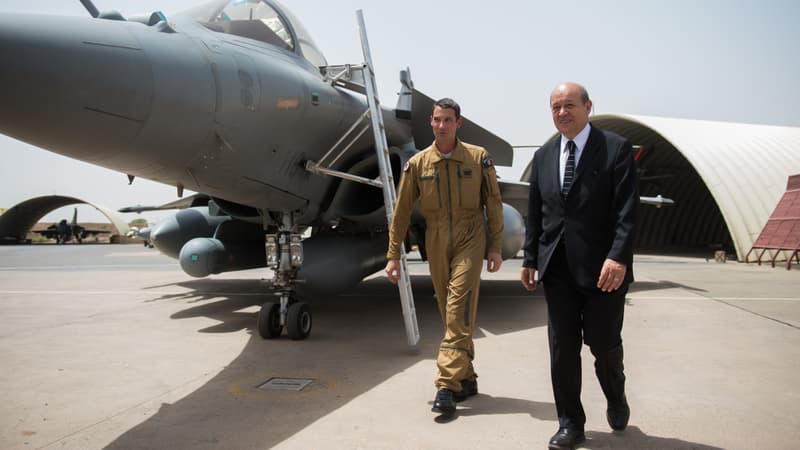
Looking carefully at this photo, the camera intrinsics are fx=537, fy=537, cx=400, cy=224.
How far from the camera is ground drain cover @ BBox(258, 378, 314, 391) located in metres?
3.72

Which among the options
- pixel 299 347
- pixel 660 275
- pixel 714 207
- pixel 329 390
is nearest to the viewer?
pixel 329 390

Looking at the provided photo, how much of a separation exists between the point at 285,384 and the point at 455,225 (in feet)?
5.49

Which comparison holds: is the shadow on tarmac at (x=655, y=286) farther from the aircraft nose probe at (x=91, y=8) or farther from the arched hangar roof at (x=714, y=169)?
the aircraft nose probe at (x=91, y=8)

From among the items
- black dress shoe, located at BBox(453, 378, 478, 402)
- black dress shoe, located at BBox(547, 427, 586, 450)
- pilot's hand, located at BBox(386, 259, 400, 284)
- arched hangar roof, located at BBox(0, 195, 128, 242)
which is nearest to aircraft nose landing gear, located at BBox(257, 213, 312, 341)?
pilot's hand, located at BBox(386, 259, 400, 284)

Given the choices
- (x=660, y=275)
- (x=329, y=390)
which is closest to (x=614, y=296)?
(x=329, y=390)

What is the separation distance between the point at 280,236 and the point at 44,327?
3165 millimetres

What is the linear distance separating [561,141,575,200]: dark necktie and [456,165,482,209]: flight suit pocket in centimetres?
80

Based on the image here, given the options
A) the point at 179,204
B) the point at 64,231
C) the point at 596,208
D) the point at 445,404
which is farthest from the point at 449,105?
the point at 64,231

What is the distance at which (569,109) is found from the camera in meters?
2.69

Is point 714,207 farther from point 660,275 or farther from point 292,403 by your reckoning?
point 292,403

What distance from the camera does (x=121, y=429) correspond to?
2945 mm

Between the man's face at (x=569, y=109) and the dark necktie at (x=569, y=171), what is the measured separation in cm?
7

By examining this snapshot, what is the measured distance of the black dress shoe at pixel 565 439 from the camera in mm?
2557

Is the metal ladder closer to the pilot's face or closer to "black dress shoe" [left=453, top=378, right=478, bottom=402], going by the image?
"black dress shoe" [left=453, top=378, right=478, bottom=402]
